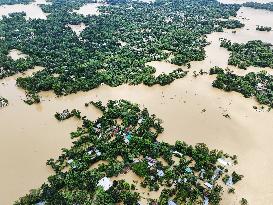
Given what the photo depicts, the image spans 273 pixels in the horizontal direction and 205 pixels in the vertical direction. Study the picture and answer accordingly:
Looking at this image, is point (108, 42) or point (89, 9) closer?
point (108, 42)

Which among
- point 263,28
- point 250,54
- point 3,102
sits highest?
point 3,102

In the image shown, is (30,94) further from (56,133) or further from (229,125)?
(229,125)

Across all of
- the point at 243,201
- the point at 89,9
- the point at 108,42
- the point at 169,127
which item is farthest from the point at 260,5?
the point at 243,201

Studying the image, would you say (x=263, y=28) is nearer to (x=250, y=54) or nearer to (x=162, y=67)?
(x=250, y=54)

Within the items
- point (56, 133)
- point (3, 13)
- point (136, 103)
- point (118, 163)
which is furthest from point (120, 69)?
point (3, 13)

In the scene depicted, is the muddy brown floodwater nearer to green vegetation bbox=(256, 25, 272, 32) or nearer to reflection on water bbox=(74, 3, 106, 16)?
green vegetation bbox=(256, 25, 272, 32)
